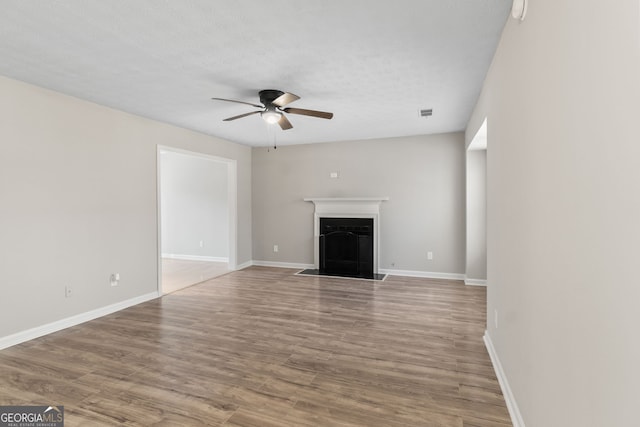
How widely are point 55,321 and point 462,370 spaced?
390 centimetres

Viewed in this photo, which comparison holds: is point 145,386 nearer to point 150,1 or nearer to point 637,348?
point 150,1

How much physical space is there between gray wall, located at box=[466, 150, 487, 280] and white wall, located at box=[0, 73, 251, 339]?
4.54m

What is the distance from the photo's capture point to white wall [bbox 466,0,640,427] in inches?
32.3

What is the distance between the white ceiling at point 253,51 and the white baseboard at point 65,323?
93.3 inches

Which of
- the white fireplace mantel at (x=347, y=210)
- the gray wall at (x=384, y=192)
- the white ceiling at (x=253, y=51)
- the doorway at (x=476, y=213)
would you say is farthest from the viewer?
the white fireplace mantel at (x=347, y=210)

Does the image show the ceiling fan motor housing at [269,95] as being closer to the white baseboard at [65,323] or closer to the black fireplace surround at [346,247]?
the white baseboard at [65,323]

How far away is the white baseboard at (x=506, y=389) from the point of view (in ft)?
6.12

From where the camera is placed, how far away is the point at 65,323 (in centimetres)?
346

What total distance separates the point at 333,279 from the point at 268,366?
305 centimetres

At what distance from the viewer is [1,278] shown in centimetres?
297

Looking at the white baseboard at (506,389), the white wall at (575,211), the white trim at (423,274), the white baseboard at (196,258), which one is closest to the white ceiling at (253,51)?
the white wall at (575,211)

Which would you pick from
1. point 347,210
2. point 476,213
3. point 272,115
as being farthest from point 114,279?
point 476,213

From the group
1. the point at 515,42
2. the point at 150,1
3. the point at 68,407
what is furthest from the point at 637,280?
the point at 68,407

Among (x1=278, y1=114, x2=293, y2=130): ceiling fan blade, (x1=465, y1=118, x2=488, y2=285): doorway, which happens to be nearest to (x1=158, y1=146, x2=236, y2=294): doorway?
(x1=278, y1=114, x2=293, y2=130): ceiling fan blade
